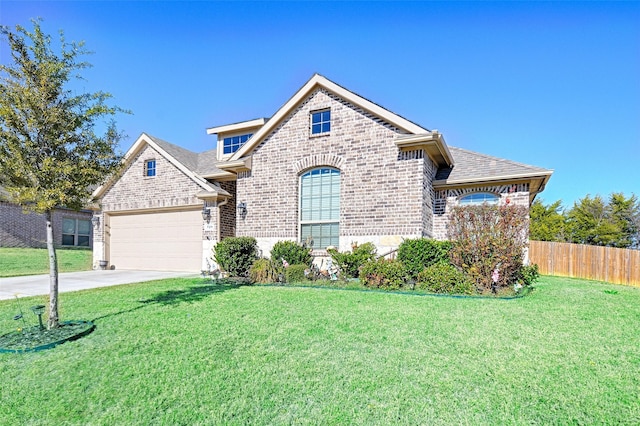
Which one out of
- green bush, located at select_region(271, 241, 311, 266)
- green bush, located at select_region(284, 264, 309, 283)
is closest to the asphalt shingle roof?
green bush, located at select_region(271, 241, 311, 266)

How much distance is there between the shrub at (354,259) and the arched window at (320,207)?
4.50 feet

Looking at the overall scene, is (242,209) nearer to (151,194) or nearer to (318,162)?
(318,162)

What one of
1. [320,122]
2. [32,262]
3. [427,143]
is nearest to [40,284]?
[32,262]

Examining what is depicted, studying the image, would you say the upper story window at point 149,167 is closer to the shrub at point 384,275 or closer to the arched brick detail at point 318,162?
the arched brick detail at point 318,162

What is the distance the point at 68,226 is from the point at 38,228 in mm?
1479

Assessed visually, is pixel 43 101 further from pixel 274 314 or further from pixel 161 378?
pixel 274 314

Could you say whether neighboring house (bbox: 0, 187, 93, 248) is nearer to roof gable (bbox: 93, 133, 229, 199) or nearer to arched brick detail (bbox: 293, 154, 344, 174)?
roof gable (bbox: 93, 133, 229, 199)

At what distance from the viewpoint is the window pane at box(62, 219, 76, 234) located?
21.0 m

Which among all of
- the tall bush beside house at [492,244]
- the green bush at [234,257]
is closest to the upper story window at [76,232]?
the green bush at [234,257]

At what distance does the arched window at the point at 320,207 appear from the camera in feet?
38.1

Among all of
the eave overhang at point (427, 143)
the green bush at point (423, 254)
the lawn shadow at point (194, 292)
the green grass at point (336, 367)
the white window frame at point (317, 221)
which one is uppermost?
the eave overhang at point (427, 143)

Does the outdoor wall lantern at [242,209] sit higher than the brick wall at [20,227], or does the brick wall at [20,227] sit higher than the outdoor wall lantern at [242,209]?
the outdoor wall lantern at [242,209]

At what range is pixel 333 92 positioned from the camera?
1168cm

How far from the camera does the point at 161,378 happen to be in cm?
368
